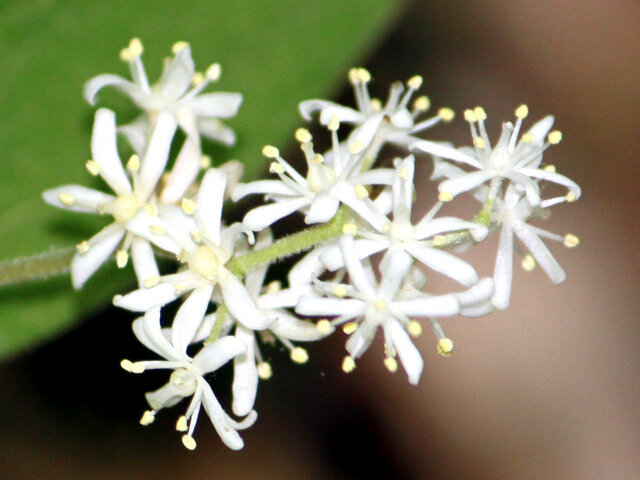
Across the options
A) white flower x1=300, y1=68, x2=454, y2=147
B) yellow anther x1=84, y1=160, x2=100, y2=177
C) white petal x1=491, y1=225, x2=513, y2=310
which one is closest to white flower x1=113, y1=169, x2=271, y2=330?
yellow anther x1=84, y1=160, x2=100, y2=177

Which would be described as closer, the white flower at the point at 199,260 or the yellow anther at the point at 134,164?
the white flower at the point at 199,260

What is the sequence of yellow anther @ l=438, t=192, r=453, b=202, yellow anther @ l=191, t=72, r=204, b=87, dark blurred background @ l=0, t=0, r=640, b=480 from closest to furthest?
1. yellow anther @ l=438, t=192, r=453, b=202
2. yellow anther @ l=191, t=72, r=204, b=87
3. dark blurred background @ l=0, t=0, r=640, b=480

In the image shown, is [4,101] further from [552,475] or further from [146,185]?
[552,475]

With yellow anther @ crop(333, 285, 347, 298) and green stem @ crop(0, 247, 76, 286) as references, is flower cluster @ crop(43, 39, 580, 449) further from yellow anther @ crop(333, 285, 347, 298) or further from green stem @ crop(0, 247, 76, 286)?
green stem @ crop(0, 247, 76, 286)

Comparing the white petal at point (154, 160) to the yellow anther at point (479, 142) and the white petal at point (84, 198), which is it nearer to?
the white petal at point (84, 198)

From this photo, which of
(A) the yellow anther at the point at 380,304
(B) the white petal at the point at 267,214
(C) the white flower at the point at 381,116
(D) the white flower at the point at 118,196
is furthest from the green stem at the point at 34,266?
(A) the yellow anther at the point at 380,304

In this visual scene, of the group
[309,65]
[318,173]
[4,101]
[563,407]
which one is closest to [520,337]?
[563,407]

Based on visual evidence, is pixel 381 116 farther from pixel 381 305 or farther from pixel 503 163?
pixel 381 305

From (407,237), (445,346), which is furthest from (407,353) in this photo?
(407,237)
